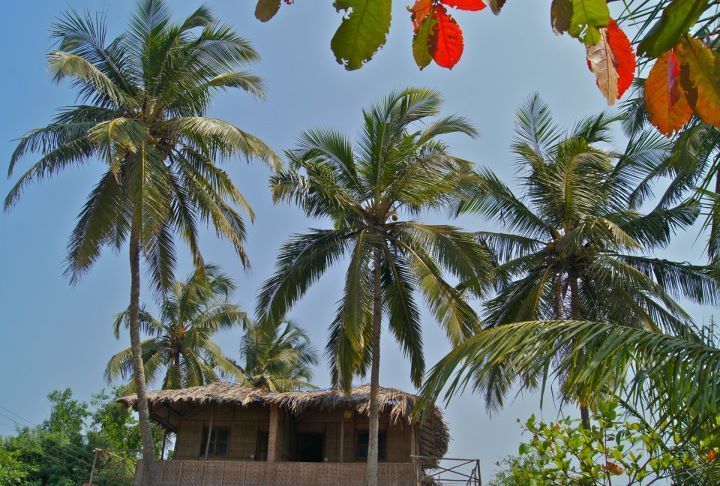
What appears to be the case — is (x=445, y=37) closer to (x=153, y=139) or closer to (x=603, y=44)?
(x=603, y=44)

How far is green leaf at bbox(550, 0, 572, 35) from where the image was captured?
1.01 m

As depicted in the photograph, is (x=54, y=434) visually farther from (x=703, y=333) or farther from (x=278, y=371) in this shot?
(x=703, y=333)

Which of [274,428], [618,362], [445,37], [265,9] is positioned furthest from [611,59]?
[274,428]

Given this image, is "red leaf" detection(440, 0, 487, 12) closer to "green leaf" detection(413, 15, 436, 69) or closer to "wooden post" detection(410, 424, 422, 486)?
"green leaf" detection(413, 15, 436, 69)

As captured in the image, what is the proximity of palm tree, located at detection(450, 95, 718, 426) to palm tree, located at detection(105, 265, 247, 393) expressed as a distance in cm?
1075

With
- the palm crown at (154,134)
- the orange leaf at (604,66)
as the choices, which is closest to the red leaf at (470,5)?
the orange leaf at (604,66)

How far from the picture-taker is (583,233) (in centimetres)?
1245

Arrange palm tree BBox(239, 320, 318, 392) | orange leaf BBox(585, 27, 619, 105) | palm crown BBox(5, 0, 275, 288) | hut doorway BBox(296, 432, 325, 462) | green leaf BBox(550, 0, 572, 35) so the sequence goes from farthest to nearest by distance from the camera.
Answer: palm tree BBox(239, 320, 318, 392)
hut doorway BBox(296, 432, 325, 462)
palm crown BBox(5, 0, 275, 288)
orange leaf BBox(585, 27, 619, 105)
green leaf BBox(550, 0, 572, 35)

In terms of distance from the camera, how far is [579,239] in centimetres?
1241

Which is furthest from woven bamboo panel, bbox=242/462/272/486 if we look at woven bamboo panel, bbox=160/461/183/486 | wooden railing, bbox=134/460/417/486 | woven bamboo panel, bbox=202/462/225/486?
woven bamboo panel, bbox=160/461/183/486

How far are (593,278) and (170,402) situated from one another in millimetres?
9482

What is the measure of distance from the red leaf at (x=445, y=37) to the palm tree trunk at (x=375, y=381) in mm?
12452

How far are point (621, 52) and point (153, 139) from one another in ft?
44.7

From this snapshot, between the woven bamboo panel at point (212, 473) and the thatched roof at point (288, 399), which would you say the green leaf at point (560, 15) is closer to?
the thatched roof at point (288, 399)
